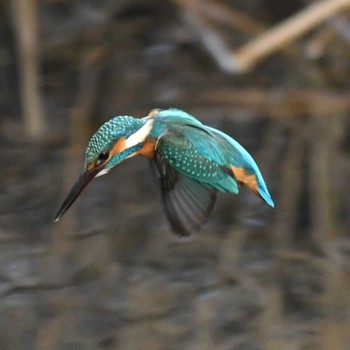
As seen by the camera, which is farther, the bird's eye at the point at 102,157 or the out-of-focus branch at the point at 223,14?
the out-of-focus branch at the point at 223,14

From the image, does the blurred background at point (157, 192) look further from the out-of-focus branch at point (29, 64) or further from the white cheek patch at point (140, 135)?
the white cheek patch at point (140, 135)

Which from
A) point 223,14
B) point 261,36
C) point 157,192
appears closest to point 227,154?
point 157,192

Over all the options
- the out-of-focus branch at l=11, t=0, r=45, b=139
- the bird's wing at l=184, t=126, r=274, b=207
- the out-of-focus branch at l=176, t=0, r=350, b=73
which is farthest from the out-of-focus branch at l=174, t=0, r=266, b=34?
the bird's wing at l=184, t=126, r=274, b=207

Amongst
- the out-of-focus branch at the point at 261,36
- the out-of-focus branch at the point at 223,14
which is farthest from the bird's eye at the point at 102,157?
the out-of-focus branch at the point at 223,14

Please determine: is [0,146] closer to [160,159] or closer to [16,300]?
[16,300]

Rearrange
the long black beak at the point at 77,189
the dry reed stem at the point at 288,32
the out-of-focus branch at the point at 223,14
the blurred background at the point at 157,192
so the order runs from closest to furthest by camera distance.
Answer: the long black beak at the point at 77,189, the dry reed stem at the point at 288,32, the blurred background at the point at 157,192, the out-of-focus branch at the point at 223,14

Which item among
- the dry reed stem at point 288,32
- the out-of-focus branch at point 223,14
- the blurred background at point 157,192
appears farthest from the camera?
the out-of-focus branch at point 223,14

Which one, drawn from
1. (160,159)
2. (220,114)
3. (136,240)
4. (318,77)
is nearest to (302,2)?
(318,77)
